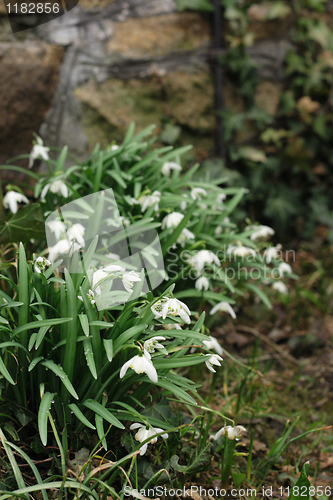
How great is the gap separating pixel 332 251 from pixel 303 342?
1.08 metres

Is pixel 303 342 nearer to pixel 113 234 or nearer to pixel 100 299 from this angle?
pixel 113 234

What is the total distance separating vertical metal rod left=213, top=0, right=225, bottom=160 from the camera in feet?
10.00

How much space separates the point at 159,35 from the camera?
2.88 meters

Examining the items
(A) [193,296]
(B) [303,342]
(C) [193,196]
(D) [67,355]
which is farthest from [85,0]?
(B) [303,342]

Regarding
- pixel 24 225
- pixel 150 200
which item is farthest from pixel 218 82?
pixel 24 225

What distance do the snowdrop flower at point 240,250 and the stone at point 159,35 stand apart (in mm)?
1578

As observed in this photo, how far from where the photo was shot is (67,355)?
53.5 inches

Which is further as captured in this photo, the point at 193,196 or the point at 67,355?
the point at 193,196

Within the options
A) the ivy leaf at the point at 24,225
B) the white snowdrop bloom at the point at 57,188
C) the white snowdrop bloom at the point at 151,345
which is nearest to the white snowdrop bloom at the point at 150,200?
the white snowdrop bloom at the point at 57,188

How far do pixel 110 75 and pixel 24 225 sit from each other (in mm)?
1426

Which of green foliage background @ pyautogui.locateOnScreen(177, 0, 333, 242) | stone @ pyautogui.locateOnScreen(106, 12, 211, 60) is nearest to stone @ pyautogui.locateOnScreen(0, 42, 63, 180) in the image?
stone @ pyautogui.locateOnScreen(106, 12, 211, 60)

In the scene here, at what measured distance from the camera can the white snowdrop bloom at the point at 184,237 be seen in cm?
198

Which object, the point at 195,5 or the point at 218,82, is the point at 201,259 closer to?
the point at 218,82

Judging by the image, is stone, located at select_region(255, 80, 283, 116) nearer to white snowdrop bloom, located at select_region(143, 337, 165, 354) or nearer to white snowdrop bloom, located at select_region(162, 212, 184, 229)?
white snowdrop bloom, located at select_region(162, 212, 184, 229)
